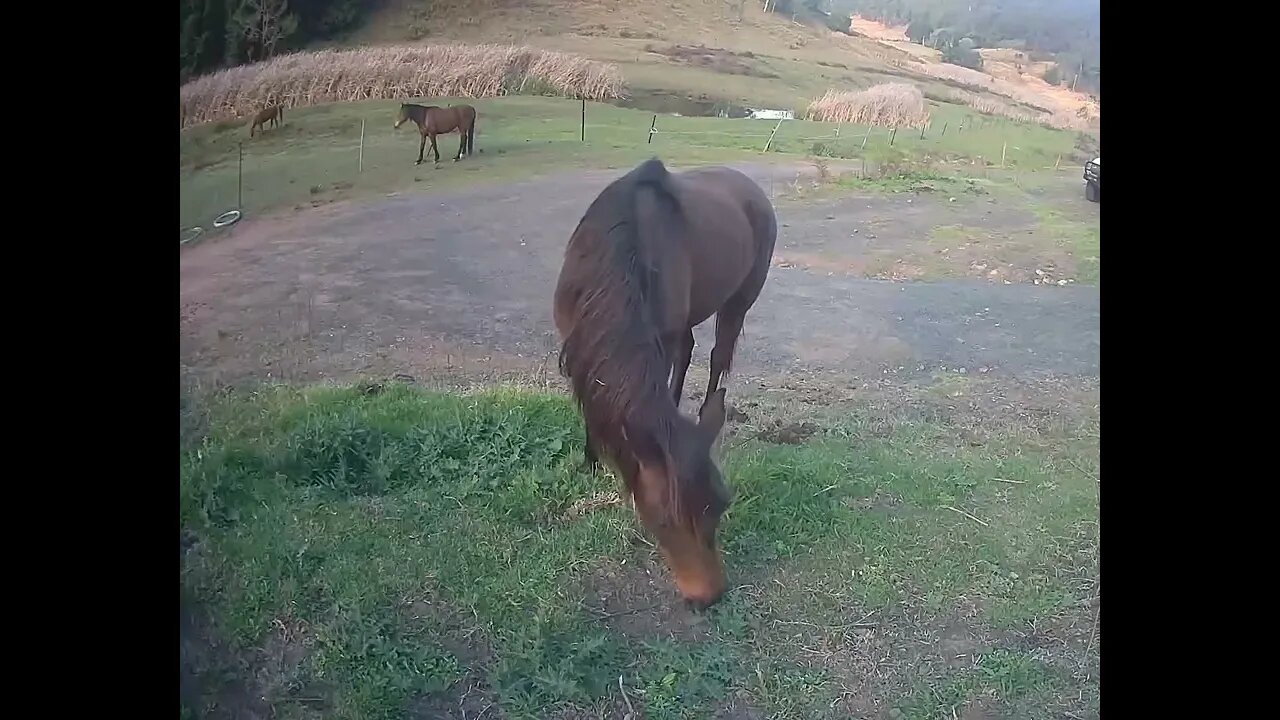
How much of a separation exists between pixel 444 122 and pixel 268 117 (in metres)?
0.58

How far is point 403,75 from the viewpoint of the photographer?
9.65ft

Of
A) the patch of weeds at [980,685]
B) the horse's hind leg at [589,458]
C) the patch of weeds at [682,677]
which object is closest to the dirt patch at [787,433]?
the horse's hind leg at [589,458]

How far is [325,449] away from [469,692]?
884mm

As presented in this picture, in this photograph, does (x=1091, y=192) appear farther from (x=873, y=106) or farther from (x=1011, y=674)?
(x=1011, y=674)

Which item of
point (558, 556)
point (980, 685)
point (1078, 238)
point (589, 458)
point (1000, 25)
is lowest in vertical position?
point (980, 685)

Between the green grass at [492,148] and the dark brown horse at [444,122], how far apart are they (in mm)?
25

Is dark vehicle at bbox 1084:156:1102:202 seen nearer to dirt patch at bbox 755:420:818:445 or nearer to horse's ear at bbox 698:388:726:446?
dirt patch at bbox 755:420:818:445

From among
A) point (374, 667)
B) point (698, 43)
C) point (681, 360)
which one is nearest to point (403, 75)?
point (698, 43)

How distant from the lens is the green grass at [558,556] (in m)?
2.55

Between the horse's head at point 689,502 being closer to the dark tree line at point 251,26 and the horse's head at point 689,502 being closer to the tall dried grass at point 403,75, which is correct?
the tall dried grass at point 403,75

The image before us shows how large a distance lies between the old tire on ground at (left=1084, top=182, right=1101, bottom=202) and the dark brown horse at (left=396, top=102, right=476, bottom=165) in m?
2.02

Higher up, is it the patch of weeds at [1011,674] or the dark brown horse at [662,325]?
the dark brown horse at [662,325]

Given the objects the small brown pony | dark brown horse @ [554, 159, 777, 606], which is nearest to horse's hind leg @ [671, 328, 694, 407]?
dark brown horse @ [554, 159, 777, 606]
